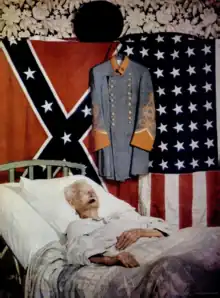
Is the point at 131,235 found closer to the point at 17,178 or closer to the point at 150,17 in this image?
the point at 17,178

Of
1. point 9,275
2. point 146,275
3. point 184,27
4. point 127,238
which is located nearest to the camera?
point 146,275

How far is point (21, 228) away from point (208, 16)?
1329 millimetres

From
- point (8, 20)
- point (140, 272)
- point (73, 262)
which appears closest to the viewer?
point (140, 272)

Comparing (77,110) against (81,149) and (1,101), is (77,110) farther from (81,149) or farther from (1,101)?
(1,101)

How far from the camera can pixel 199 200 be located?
2.01 m

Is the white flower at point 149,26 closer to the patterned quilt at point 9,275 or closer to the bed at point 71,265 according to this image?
the bed at point 71,265

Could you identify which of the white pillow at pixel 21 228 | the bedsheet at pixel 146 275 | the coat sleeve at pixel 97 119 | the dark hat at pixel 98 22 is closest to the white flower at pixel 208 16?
the dark hat at pixel 98 22

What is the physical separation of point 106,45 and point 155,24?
28cm

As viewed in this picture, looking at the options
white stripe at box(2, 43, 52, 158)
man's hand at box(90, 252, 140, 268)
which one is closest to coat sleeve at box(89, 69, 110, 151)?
white stripe at box(2, 43, 52, 158)

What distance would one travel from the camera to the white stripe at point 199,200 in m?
1.96

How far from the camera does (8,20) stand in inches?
78.6

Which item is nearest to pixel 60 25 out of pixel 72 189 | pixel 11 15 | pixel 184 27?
pixel 11 15

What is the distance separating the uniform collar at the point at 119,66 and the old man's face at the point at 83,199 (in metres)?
0.64

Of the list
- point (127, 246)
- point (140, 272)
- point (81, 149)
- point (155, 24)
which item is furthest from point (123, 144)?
point (140, 272)
